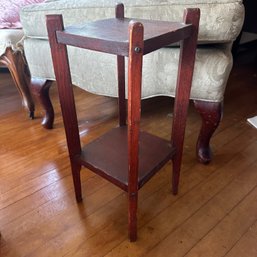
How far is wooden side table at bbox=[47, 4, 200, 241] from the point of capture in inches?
19.6

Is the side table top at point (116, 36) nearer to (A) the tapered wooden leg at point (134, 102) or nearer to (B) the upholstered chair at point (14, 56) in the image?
(A) the tapered wooden leg at point (134, 102)

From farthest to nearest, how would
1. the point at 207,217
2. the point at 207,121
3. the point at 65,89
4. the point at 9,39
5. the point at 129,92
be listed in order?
the point at 9,39 → the point at 207,121 → the point at 207,217 → the point at 65,89 → the point at 129,92

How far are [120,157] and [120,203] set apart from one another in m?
0.18

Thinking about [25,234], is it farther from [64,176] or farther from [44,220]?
[64,176]

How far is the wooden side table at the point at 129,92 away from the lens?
19.6 inches

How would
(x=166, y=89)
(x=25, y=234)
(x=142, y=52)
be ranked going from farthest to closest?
(x=166, y=89) < (x=25, y=234) < (x=142, y=52)

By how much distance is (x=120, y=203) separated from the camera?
2.68ft

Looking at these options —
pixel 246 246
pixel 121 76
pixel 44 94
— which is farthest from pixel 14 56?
pixel 246 246

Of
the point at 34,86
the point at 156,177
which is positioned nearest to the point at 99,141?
the point at 156,177

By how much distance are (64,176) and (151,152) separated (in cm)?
35

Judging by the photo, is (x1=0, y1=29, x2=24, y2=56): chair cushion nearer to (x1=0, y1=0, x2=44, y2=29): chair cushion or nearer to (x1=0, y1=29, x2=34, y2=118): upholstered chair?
(x1=0, y1=29, x2=34, y2=118): upholstered chair

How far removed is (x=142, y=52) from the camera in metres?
0.48

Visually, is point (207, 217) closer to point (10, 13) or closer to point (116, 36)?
point (116, 36)

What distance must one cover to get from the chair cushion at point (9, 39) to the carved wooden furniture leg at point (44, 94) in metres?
0.17
